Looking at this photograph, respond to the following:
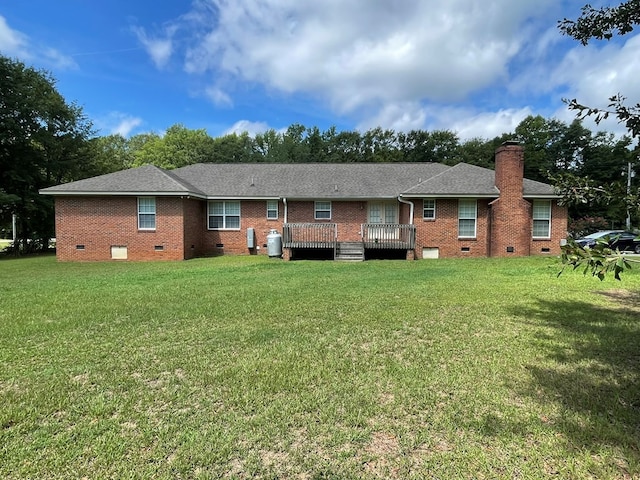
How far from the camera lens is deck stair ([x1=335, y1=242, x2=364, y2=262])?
53.3ft

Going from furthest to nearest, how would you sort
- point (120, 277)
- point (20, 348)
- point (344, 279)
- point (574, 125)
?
point (574, 125), point (120, 277), point (344, 279), point (20, 348)

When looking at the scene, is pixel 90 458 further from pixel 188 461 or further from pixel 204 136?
pixel 204 136

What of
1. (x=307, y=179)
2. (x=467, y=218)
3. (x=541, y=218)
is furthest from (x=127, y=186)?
(x=541, y=218)

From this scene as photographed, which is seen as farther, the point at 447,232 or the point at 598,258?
the point at 447,232

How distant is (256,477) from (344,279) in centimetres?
783

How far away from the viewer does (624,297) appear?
7.95 meters

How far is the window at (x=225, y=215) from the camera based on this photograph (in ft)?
61.0

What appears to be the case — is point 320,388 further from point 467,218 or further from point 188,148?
point 188,148

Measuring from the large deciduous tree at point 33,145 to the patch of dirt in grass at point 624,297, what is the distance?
26056 mm

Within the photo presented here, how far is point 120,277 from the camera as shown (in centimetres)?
1090

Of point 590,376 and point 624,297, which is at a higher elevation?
point 624,297

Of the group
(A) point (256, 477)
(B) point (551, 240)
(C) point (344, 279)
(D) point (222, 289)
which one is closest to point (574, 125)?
(B) point (551, 240)

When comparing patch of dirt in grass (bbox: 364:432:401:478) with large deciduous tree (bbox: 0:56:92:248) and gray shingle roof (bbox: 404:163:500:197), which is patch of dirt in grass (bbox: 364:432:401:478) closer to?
gray shingle roof (bbox: 404:163:500:197)

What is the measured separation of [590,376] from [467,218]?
13433 millimetres
